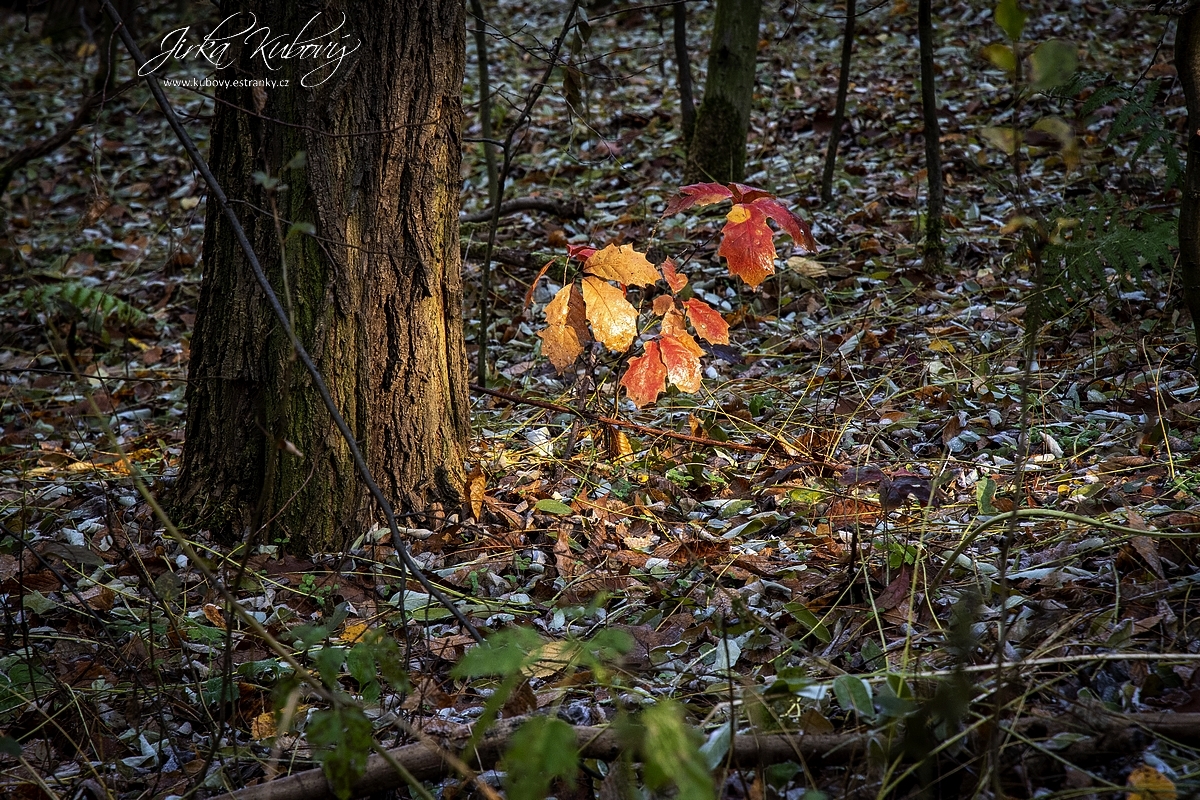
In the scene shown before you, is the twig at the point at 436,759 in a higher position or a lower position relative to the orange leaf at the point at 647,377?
lower

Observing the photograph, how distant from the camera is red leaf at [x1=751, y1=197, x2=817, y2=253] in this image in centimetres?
235

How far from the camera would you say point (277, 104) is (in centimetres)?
224

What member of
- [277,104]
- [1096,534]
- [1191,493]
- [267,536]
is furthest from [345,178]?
[1191,493]

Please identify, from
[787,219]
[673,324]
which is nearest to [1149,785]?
[787,219]

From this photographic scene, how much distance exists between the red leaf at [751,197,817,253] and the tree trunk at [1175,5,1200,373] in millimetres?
851

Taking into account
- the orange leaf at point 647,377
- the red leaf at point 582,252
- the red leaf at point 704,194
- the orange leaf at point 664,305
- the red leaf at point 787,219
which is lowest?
the orange leaf at point 647,377

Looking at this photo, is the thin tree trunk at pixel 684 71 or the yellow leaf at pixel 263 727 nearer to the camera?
the yellow leaf at pixel 263 727

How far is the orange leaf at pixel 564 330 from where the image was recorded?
97.1 inches

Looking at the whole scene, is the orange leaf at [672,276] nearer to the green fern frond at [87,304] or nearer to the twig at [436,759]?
the twig at [436,759]

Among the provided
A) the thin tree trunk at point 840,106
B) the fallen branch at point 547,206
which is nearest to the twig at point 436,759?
the thin tree trunk at point 840,106

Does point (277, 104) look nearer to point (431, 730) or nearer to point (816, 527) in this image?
point (431, 730)

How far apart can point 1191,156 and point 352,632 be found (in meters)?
2.15

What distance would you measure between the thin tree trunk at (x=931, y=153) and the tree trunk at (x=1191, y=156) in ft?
5.55

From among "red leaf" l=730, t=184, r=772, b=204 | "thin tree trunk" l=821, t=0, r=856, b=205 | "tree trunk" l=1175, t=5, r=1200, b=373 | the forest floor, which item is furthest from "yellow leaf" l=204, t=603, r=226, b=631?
"thin tree trunk" l=821, t=0, r=856, b=205
